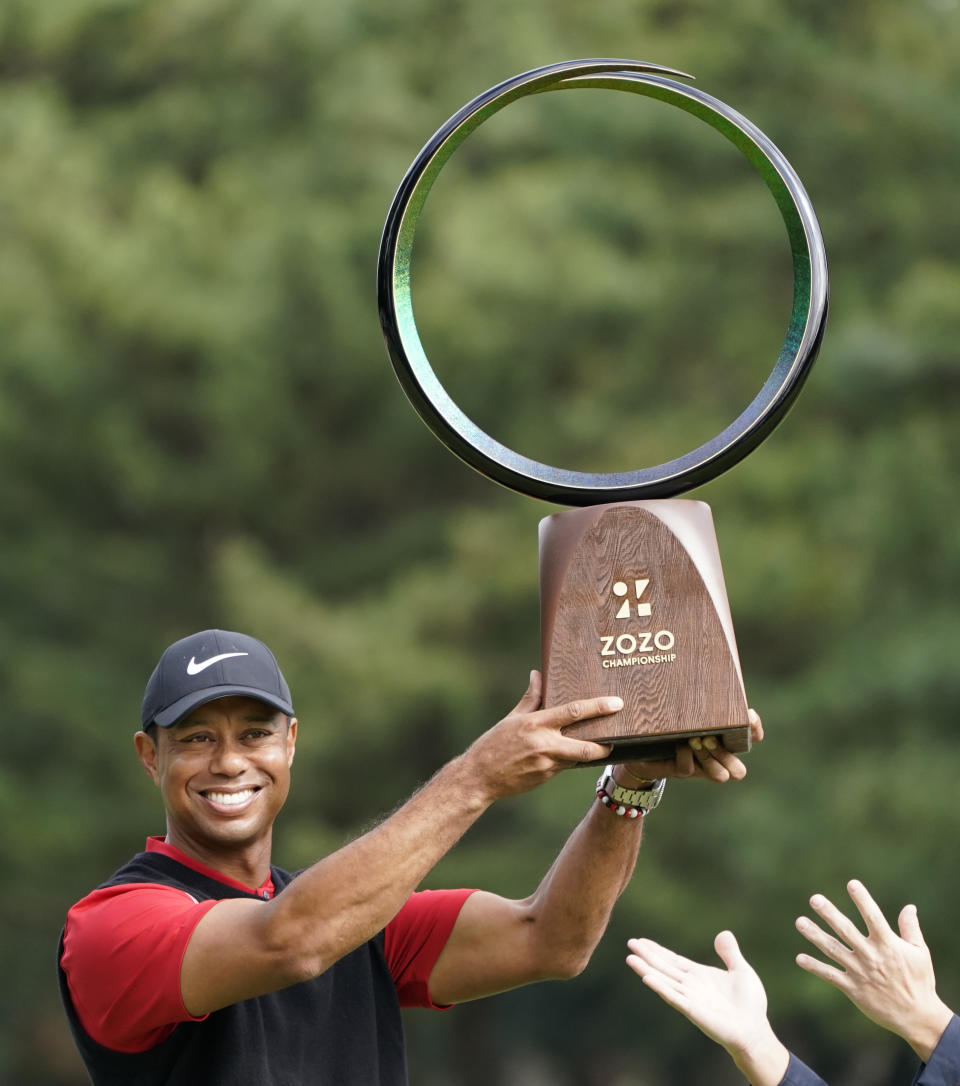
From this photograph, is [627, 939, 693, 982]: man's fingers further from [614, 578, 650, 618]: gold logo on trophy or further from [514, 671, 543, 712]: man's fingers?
[614, 578, 650, 618]: gold logo on trophy

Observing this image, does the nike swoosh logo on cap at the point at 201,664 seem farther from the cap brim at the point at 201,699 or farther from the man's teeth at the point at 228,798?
the man's teeth at the point at 228,798

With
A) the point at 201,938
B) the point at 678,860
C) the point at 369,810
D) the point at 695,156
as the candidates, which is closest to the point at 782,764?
the point at 678,860

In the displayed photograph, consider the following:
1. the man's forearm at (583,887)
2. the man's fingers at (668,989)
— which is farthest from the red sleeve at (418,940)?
the man's fingers at (668,989)

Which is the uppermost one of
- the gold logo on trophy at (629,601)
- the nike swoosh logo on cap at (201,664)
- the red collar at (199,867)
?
the nike swoosh logo on cap at (201,664)

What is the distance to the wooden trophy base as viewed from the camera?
120 inches

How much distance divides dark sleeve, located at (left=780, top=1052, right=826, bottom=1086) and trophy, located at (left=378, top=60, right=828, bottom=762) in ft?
A: 1.83

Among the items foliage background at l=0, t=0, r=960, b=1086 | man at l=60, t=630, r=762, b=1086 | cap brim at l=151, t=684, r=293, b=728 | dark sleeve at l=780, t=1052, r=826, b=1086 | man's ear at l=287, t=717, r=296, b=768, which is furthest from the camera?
foliage background at l=0, t=0, r=960, b=1086

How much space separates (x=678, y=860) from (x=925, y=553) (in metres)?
2.65

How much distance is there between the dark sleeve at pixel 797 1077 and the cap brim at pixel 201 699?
1127 millimetres

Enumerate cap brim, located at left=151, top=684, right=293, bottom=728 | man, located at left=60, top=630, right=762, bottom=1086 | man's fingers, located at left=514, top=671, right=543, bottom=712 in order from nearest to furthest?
man, located at left=60, top=630, right=762, bottom=1086, man's fingers, located at left=514, top=671, right=543, bottom=712, cap brim, located at left=151, top=684, right=293, bottom=728

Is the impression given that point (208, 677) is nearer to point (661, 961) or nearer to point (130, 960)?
point (130, 960)

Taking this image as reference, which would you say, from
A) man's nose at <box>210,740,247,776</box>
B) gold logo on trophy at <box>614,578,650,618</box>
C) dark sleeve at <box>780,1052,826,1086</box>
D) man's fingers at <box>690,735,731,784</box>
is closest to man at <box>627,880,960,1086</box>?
dark sleeve at <box>780,1052,826,1086</box>

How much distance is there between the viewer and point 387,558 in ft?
43.7

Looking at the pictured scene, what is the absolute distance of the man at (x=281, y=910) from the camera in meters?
2.88
